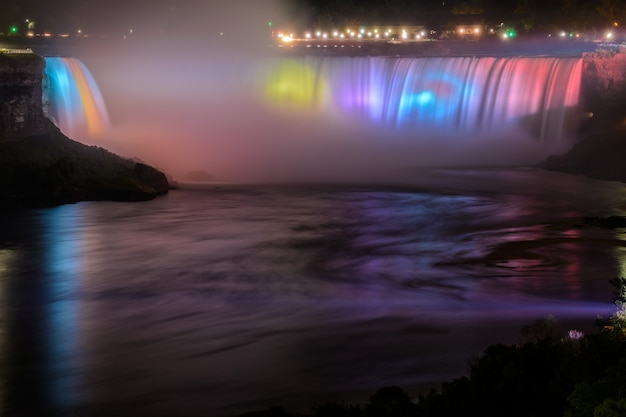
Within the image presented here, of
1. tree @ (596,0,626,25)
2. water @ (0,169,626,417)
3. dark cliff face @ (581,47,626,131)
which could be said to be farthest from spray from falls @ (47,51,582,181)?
tree @ (596,0,626,25)

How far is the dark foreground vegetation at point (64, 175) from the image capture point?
33906 mm

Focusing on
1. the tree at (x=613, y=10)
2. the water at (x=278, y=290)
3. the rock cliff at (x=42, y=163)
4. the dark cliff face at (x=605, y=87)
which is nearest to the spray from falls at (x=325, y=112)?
the dark cliff face at (x=605, y=87)

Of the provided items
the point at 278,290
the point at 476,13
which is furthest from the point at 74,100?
the point at 476,13

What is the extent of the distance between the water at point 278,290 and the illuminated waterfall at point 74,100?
29.6 ft

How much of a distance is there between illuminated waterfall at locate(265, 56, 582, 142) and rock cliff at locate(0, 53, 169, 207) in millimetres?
18453

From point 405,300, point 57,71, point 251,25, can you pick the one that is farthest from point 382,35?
point 405,300

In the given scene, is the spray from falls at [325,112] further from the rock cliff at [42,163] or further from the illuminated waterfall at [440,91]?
the rock cliff at [42,163]

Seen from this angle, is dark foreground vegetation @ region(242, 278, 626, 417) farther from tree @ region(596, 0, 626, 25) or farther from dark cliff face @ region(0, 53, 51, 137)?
tree @ region(596, 0, 626, 25)

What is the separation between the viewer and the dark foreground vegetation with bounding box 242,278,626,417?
1124 cm

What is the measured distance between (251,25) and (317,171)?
209 feet

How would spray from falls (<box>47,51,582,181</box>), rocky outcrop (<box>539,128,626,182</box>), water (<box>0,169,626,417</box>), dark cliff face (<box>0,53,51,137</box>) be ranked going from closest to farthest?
water (<box>0,169,626,417</box>), dark cliff face (<box>0,53,51,137</box>), rocky outcrop (<box>539,128,626,182</box>), spray from falls (<box>47,51,582,181</box>)

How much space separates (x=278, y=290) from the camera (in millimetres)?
23500

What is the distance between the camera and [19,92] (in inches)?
1428

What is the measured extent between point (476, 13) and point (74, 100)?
61247mm
